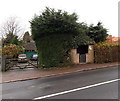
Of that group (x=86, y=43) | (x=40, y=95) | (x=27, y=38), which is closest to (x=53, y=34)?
(x=86, y=43)

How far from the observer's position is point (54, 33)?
47.4 feet

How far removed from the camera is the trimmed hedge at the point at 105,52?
17.8m

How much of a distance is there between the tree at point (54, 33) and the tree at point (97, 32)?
5.61m

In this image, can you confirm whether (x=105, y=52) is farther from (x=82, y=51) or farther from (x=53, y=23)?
(x=53, y=23)

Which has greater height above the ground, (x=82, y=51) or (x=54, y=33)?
(x=54, y=33)

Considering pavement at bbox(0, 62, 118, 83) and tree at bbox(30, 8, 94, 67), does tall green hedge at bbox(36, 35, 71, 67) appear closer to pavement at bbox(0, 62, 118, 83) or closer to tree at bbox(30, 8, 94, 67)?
tree at bbox(30, 8, 94, 67)

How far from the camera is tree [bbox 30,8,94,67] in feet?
45.4

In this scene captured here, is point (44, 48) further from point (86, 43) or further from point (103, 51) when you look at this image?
point (103, 51)

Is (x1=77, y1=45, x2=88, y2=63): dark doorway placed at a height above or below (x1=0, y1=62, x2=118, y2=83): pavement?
above

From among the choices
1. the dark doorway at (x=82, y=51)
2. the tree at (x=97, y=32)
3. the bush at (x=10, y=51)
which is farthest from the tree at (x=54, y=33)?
the bush at (x=10, y=51)

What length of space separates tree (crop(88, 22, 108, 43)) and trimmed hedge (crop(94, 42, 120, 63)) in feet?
7.03

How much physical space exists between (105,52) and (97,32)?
3.29m

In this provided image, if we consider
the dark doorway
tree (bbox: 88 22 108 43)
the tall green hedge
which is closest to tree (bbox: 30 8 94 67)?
the tall green hedge

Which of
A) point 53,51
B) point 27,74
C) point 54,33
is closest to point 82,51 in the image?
point 53,51
